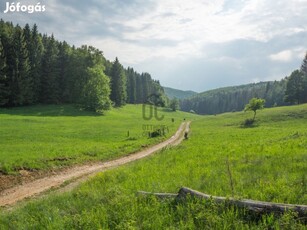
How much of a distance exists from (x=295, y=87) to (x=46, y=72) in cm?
7811

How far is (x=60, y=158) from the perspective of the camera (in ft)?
73.5

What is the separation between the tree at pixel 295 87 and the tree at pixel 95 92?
6065 centimetres

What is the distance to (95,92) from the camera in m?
75.9

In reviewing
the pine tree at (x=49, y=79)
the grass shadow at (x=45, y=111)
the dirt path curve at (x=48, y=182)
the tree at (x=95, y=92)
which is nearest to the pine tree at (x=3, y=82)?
the grass shadow at (x=45, y=111)

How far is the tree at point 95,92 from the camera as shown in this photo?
249 ft

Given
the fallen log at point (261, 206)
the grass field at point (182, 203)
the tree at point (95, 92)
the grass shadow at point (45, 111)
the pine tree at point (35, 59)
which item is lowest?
the grass field at point (182, 203)

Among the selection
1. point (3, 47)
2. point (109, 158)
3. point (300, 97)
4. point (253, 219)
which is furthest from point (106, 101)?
point (253, 219)

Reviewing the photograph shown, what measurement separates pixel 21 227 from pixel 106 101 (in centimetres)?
7263

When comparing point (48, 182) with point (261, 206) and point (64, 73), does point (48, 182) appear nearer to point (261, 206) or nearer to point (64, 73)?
point (261, 206)

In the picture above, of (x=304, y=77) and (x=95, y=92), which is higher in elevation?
(x=304, y=77)

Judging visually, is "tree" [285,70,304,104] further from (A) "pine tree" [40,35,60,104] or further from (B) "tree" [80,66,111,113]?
(A) "pine tree" [40,35,60,104]

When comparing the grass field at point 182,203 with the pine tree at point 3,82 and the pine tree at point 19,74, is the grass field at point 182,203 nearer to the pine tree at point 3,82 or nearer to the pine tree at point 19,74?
the pine tree at point 3,82

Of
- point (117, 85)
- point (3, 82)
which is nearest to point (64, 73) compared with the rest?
point (3, 82)

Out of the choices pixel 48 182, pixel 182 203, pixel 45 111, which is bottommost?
pixel 48 182
